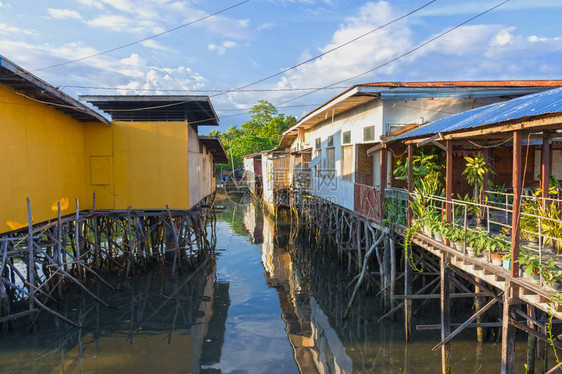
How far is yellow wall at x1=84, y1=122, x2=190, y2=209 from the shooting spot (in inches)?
505

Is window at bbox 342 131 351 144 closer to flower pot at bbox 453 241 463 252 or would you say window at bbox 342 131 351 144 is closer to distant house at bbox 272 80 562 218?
distant house at bbox 272 80 562 218

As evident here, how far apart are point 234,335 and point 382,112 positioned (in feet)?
23.0

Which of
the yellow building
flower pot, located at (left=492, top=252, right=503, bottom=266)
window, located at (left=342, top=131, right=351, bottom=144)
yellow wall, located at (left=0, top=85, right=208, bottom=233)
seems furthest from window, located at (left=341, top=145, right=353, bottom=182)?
flower pot, located at (left=492, top=252, right=503, bottom=266)

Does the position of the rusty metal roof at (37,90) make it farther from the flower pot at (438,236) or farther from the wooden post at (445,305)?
the wooden post at (445,305)

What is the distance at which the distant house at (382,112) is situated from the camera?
10.5m

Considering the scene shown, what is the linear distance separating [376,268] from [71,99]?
1072 centimetres

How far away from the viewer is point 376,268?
13250 mm

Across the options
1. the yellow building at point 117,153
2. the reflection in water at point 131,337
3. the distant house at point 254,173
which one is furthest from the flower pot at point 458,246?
the distant house at point 254,173

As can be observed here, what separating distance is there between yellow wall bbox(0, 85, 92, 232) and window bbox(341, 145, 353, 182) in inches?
352

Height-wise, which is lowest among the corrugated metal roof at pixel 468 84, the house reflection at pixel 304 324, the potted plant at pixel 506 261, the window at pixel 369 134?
the house reflection at pixel 304 324

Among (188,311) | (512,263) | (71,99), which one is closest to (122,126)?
(71,99)

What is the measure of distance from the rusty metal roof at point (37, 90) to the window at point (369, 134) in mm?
8244

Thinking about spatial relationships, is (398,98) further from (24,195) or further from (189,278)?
(24,195)

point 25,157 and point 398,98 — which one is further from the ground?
point 398,98
